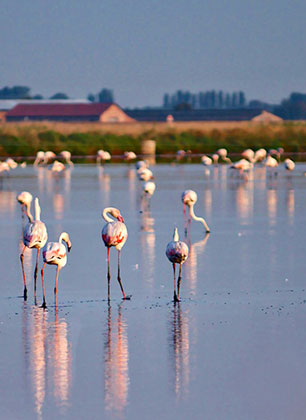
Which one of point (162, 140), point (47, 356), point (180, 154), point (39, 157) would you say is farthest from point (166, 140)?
point (47, 356)

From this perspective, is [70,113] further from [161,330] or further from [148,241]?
[161,330]

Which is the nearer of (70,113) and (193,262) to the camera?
(193,262)

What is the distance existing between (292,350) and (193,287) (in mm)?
3406

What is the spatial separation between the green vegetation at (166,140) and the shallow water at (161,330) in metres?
40.4

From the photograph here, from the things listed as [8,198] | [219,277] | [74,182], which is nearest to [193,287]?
[219,277]

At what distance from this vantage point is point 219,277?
41.6ft

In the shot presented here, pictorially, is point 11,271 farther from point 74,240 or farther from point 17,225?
point 17,225

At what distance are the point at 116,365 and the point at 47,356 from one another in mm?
677

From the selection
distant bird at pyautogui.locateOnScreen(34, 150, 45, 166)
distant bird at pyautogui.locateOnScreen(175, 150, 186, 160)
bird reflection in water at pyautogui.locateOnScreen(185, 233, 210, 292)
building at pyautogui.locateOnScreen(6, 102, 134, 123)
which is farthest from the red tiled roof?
bird reflection in water at pyautogui.locateOnScreen(185, 233, 210, 292)

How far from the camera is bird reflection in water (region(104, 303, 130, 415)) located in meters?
7.20

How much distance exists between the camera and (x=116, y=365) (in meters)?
8.20

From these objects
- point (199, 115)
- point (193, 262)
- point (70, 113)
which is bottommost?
point (193, 262)

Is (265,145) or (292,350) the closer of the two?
(292,350)

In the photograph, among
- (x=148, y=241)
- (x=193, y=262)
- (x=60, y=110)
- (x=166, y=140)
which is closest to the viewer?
(x=193, y=262)
